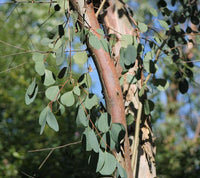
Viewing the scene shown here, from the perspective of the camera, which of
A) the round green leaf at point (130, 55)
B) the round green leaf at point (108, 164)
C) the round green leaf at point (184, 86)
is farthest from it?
the round green leaf at point (184, 86)

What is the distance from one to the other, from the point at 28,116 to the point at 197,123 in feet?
13.8

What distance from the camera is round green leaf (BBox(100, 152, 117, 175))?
0.84 meters

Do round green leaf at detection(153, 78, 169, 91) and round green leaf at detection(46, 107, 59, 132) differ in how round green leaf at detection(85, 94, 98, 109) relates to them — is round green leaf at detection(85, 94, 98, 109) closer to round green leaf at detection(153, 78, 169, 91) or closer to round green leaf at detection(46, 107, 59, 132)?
round green leaf at detection(46, 107, 59, 132)

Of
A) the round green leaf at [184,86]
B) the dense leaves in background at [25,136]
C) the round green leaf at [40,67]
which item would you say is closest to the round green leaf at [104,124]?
the round green leaf at [40,67]

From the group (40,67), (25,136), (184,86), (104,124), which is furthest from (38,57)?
(25,136)

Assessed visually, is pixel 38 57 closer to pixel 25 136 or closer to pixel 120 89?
pixel 120 89

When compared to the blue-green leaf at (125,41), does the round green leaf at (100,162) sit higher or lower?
lower

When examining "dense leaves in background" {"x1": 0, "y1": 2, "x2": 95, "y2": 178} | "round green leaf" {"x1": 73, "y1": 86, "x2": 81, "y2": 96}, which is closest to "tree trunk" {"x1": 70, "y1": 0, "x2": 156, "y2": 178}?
"round green leaf" {"x1": 73, "y1": 86, "x2": 81, "y2": 96}

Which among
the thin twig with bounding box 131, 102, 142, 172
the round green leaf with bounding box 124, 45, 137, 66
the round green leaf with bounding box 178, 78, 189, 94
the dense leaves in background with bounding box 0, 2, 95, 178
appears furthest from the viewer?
the dense leaves in background with bounding box 0, 2, 95, 178

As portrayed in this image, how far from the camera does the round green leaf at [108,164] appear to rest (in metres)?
0.84

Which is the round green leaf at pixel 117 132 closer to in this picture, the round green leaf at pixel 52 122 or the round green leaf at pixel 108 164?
the round green leaf at pixel 108 164

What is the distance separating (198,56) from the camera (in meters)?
4.43

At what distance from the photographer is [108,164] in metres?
0.85

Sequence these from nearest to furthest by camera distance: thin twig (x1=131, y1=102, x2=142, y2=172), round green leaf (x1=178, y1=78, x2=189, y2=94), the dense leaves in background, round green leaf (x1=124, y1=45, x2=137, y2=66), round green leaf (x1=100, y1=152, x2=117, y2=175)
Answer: round green leaf (x1=100, y1=152, x2=117, y2=175) → round green leaf (x1=124, y1=45, x2=137, y2=66) → thin twig (x1=131, y1=102, x2=142, y2=172) → round green leaf (x1=178, y1=78, x2=189, y2=94) → the dense leaves in background
